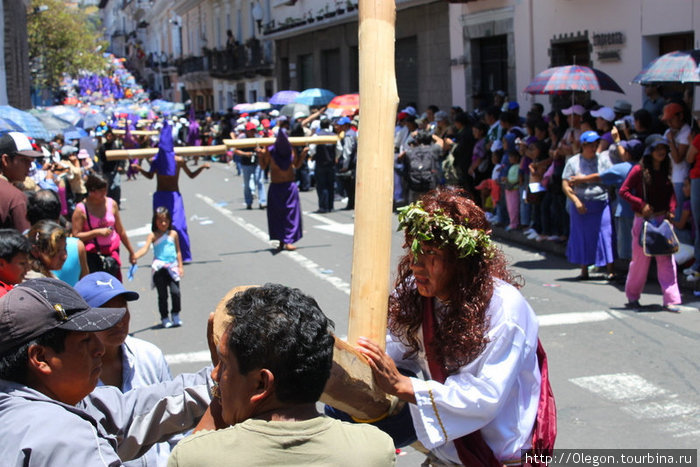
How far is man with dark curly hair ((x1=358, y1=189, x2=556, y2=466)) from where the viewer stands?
293cm

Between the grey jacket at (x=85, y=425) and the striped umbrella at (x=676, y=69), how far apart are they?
808cm

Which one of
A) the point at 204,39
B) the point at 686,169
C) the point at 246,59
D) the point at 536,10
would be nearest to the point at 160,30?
the point at 204,39

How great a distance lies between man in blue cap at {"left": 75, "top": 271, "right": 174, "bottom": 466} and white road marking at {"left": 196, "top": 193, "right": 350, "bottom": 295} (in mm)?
6260

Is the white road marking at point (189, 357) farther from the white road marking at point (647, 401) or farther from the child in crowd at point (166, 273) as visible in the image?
the white road marking at point (647, 401)

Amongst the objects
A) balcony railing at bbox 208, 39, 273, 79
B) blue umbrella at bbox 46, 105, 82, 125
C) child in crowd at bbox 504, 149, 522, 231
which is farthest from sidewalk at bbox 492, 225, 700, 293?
balcony railing at bbox 208, 39, 273, 79

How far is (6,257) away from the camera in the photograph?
4.69 meters

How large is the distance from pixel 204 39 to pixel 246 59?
43.6 ft

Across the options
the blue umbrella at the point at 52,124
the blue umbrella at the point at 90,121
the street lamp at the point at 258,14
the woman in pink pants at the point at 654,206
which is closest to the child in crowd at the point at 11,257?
the woman in pink pants at the point at 654,206

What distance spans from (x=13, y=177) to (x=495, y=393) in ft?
16.8

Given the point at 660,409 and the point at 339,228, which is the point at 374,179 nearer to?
the point at 660,409

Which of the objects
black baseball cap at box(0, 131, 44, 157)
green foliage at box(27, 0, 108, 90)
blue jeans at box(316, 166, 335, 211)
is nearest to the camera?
black baseball cap at box(0, 131, 44, 157)

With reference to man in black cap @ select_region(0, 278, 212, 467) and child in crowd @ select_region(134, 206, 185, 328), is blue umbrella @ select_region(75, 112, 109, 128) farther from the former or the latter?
man in black cap @ select_region(0, 278, 212, 467)

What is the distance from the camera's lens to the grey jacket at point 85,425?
6.93 ft

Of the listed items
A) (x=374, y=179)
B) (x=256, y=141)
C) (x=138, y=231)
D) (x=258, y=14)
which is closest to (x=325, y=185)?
(x=138, y=231)
